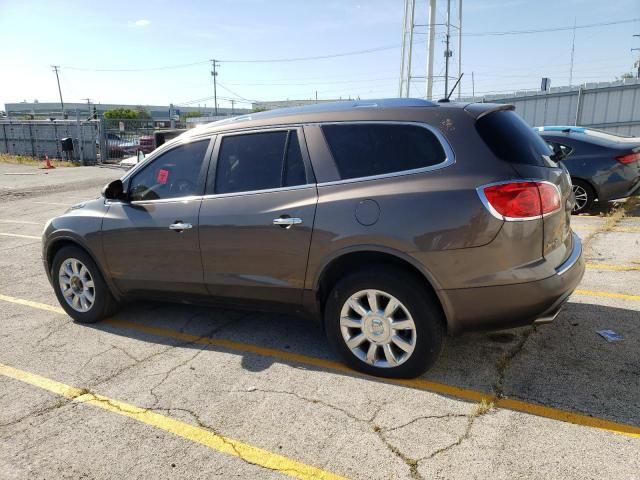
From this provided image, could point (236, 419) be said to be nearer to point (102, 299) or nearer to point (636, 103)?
point (102, 299)

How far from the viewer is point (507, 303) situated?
2941 mm

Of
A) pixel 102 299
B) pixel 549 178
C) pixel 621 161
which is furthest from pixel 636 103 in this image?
pixel 102 299

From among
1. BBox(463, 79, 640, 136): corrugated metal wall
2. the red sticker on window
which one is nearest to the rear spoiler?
the red sticker on window

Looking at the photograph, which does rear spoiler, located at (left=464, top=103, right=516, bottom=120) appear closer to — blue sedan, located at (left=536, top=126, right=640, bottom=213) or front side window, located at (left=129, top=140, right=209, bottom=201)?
front side window, located at (left=129, top=140, right=209, bottom=201)

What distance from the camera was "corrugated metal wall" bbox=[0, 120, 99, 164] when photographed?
23.6 m

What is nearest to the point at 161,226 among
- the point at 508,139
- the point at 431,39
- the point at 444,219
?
the point at 444,219

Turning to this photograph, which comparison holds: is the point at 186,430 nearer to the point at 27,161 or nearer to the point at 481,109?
the point at 481,109

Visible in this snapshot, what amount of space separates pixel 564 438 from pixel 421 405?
0.79m

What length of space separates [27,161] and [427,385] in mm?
26473

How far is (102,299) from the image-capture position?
4.62m

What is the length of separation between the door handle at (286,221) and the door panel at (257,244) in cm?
1

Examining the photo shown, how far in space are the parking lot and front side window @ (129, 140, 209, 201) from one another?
4.12 ft

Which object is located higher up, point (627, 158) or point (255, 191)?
point (255, 191)

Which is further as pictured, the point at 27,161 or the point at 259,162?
the point at 27,161
